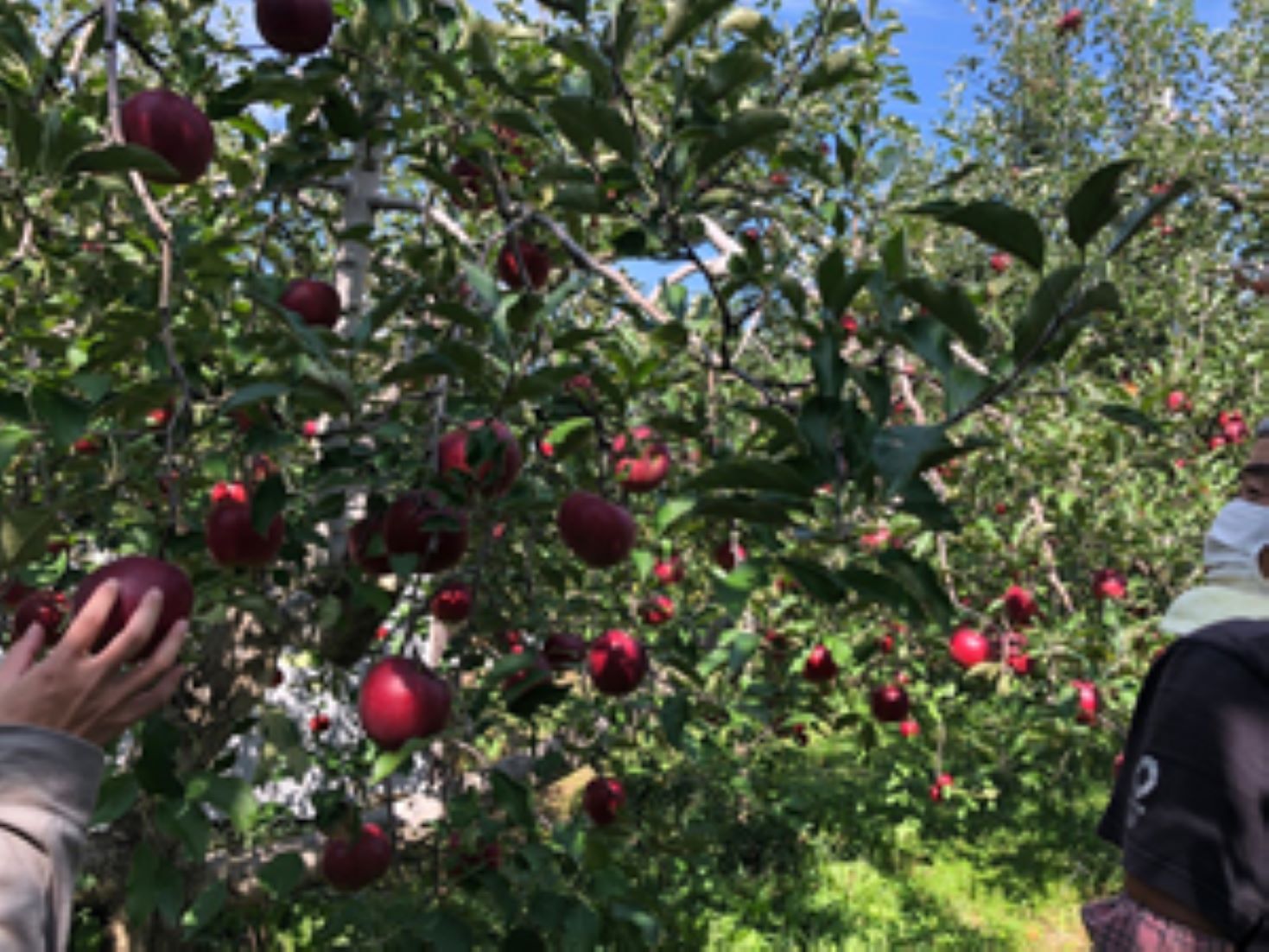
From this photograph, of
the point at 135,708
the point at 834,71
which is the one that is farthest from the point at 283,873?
the point at 834,71

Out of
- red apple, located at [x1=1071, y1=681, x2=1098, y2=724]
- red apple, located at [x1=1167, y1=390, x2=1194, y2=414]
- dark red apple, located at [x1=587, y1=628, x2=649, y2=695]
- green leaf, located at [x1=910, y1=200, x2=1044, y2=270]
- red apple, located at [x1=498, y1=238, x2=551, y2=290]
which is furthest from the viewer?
red apple, located at [x1=1167, y1=390, x2=1194, y2=414]

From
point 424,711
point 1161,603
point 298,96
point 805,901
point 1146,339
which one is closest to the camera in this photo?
point 424,711

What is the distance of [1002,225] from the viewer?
36.6 inches

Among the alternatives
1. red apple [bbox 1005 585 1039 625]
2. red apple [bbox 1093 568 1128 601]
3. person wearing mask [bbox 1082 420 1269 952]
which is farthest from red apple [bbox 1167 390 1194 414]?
person wearing mask [bbox 1082 420 1269 952]

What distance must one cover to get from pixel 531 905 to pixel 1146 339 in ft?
18.3

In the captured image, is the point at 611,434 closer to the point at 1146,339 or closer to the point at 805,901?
the point at 805,901

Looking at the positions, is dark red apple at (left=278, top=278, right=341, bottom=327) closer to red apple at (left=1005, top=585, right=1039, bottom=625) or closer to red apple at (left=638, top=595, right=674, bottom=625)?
red apple at (left=638, top=595, right=674, bottom=625)

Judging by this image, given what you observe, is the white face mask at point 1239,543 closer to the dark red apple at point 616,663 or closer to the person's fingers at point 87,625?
the dark red apple at point 616,663

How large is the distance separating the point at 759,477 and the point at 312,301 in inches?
39.6

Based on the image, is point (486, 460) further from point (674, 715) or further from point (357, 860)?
point (357, 860)

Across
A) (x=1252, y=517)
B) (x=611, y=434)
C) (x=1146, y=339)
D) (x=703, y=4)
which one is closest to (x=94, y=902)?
(x=611, y=434)

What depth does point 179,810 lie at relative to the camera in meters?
1.22

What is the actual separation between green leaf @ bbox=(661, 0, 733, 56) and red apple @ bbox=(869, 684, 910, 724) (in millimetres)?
2202

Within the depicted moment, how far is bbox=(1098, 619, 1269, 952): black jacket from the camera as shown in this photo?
4.11 ft
